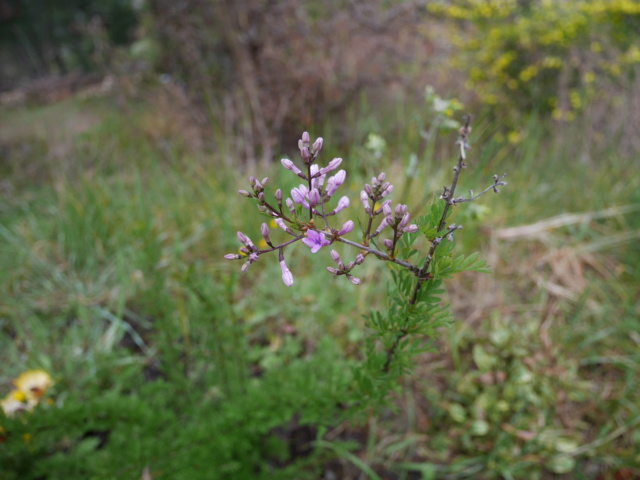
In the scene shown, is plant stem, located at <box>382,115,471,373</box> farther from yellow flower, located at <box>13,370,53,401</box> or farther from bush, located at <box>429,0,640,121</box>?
bush, located at <box>429,0,640,121</box>

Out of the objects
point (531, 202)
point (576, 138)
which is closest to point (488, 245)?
point (531, 202)

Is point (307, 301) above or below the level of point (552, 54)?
below

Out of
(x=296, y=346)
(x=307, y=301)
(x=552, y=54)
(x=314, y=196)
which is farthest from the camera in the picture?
(x=552, y=54)

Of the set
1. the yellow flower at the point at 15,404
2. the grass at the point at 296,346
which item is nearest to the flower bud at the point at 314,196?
the grass at the point at 296,346

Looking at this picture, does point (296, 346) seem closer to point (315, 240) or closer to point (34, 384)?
point (34, 384)

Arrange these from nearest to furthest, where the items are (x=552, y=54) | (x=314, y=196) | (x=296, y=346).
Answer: (x=314, y=196) → (x=296, y=346) → (x=552, y=54)

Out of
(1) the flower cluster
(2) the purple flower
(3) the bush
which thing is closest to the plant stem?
(1) the flower cluster

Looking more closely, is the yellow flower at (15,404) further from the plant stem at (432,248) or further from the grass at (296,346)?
the plant stem at (432,248)

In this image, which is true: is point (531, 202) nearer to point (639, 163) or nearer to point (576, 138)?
point (639, 163)

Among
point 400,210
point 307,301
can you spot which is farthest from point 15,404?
point 400,210
